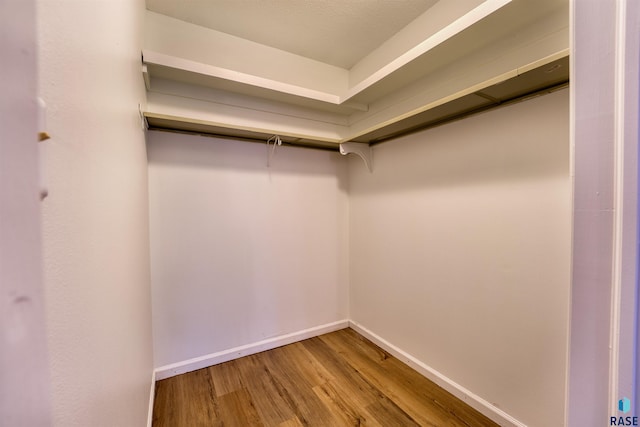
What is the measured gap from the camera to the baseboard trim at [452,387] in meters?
1.46

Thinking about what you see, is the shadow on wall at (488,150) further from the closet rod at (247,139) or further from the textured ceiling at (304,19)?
the textured ceiling at (304,19)

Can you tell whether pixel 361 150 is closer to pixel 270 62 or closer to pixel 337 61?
pixel 337 61

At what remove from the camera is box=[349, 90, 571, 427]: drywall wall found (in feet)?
4.16

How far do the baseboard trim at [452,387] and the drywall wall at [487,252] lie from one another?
3cm

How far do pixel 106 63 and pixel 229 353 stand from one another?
2066 millimetres

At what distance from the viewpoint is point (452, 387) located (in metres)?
1.70

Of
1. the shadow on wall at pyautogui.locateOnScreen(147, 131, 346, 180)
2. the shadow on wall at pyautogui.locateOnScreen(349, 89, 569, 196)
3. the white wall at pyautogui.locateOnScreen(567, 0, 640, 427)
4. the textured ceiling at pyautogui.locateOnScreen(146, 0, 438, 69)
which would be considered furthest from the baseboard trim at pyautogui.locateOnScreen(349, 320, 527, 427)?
the textured ceiling at pyautogui.locateOnScreen(146, 0, 438, 69)

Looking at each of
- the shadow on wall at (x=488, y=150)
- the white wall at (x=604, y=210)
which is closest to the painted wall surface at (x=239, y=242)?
the shadow on wall at (x=488, y=150)

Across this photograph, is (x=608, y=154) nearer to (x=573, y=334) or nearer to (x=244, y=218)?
(x=573, y=334)

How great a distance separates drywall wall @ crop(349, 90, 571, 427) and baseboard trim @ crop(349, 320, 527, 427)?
0.03 m

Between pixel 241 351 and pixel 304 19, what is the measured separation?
2.56 metres

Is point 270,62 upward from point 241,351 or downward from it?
upward

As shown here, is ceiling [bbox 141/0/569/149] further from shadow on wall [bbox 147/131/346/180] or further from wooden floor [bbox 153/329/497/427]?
wooden floor [bbox 153/329/497/427]

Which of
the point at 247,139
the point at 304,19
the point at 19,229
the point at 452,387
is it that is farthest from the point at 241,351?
the point at 304,19
